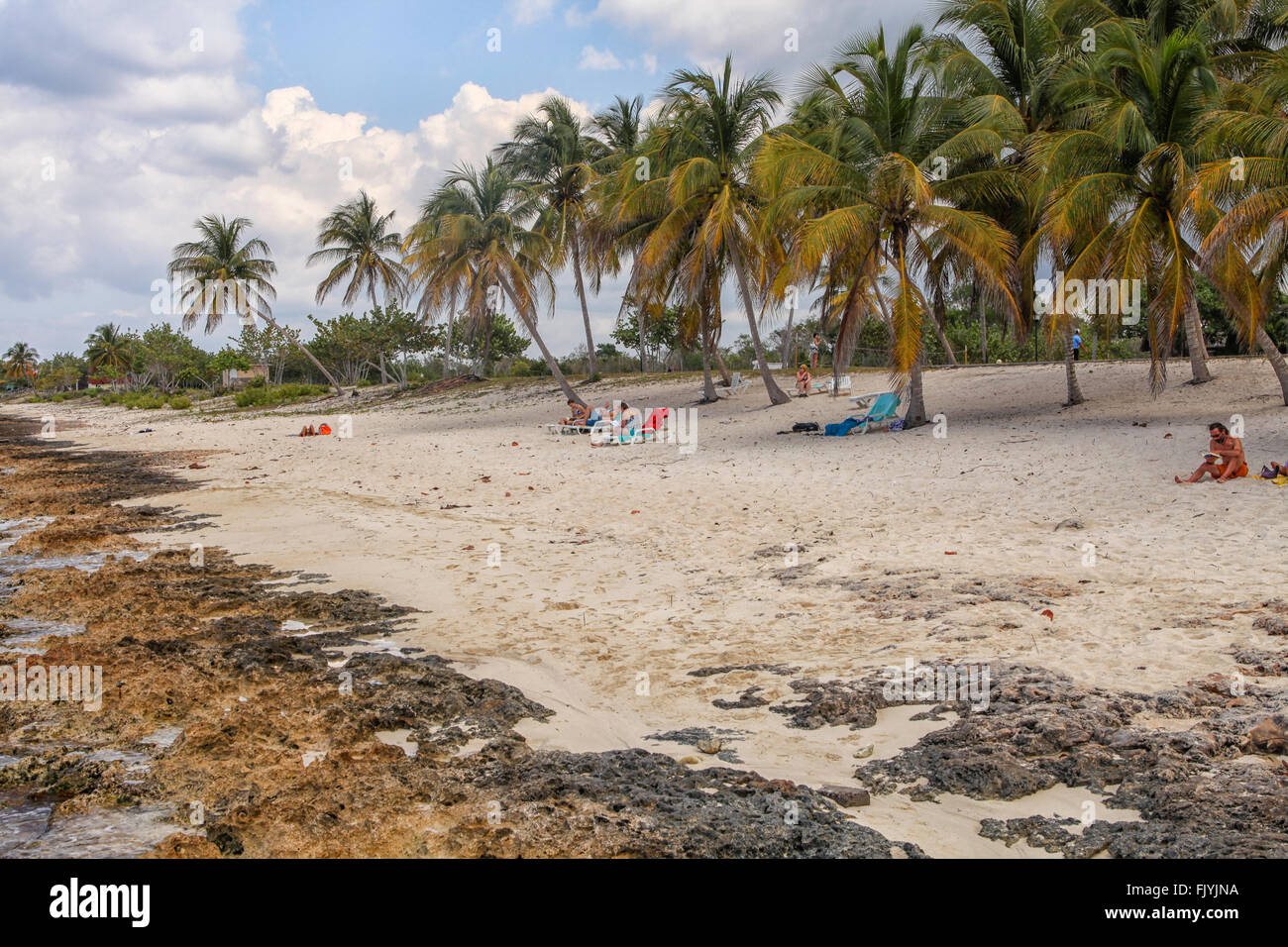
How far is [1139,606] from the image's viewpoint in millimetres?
5812

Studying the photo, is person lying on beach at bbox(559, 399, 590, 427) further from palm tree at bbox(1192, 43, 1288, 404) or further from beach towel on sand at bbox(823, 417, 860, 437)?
palm tree at bbox(1192, 43, 1288, 404)

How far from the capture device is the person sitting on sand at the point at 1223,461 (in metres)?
9.39

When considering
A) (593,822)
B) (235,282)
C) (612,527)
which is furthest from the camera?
(235,282)

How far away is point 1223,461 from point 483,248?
2093 cm

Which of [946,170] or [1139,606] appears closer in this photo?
[1139,606]

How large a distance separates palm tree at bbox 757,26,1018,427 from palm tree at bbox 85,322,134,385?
8378 centimetres

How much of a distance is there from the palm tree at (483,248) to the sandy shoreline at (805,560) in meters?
9.52

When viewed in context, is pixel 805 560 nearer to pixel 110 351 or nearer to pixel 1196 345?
pixel 1196 345

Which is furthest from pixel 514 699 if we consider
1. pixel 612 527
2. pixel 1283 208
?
pixel 1283 208

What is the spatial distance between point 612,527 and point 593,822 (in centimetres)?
657

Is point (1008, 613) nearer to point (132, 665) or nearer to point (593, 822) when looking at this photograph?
point (593, 822)

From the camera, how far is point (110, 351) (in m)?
83.6

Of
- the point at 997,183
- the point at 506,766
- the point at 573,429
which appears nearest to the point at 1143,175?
the point at 997,183
